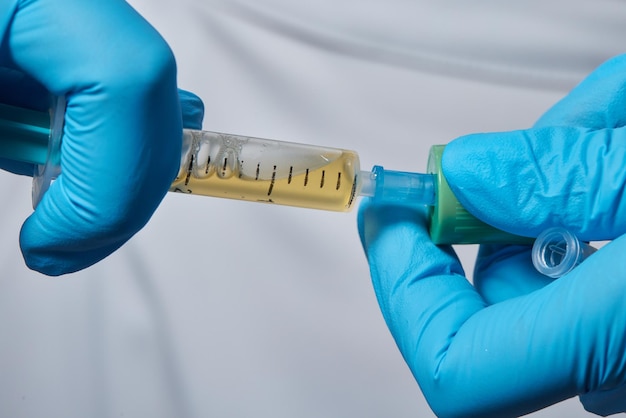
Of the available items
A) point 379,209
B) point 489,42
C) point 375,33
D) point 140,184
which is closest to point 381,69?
point 375,33

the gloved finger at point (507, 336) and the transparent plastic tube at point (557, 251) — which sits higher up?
the transparent plastic tube at point (557, 251)

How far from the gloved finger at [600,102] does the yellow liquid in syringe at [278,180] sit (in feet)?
0.95

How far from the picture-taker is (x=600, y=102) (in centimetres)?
88

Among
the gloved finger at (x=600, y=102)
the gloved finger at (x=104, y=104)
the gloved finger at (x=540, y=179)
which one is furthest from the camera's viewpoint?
the gloved finger at (x=600, y=102)

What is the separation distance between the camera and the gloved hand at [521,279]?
25.8 inches

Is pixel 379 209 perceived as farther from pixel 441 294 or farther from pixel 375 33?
pixel 375 33

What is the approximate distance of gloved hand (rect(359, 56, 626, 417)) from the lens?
0.66 meters

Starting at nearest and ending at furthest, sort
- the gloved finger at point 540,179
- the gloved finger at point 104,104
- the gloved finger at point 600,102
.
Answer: the gloved finger at point 104,104 → the gloved finger at point 540,179 → the gloved finger at point 600,102

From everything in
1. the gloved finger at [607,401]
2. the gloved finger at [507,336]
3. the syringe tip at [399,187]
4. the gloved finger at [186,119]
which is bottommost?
the gloved finger at [607,401]

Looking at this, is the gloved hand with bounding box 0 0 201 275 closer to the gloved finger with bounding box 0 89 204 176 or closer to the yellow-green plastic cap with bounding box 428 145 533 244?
the gloved finger with bounding box 0 89 204 176

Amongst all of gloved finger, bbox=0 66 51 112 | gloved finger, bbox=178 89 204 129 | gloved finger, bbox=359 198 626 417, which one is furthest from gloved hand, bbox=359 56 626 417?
gloved finger, bbox=0 66 51 112

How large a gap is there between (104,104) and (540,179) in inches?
17.9

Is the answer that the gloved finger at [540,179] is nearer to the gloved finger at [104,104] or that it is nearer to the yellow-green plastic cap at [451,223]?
the yellow-green plastic cap at [451,223]

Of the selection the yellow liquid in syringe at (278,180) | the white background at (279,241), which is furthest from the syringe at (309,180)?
the white background at (279,241)
